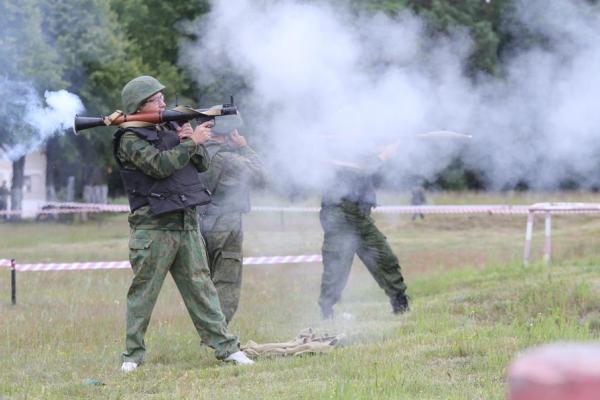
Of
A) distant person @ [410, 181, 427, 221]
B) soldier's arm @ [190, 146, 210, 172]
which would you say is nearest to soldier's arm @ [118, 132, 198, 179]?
soldier's arm @ [190, 146, 210, 172]

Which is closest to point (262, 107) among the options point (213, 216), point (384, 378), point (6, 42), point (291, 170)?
point (291, 170)

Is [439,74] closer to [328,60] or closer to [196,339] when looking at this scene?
[328,60]

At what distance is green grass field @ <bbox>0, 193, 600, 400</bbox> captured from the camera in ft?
20.7

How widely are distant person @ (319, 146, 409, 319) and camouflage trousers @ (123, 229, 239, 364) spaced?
3014 mm

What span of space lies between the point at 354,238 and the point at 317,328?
1.29m

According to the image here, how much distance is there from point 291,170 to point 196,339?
2794 mm

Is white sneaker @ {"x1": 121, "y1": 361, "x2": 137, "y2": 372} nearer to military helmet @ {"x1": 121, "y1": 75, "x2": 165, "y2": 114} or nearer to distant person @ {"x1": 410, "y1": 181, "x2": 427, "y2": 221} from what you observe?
military helmet @ {"x1": 121, "y1": 75, "x2": 165, "y2": 114}

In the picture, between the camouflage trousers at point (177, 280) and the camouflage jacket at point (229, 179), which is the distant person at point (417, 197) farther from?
the camouflage trousers at point (177, 280)

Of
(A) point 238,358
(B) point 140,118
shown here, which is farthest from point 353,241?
(B) point 140,118

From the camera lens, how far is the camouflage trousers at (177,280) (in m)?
7.12

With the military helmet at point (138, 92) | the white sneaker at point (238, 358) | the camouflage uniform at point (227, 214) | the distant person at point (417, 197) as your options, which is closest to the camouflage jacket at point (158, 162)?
the military helmet at point (138, 92)

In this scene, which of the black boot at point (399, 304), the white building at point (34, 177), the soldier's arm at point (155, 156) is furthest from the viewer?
the white building at point (34, 177)

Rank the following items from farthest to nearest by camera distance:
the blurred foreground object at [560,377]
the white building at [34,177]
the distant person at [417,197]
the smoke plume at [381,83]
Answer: the white building at [34,177] → the distant person at [417,197] → the smoke plume at [381,83] → the blurred foreground object at [560,377]

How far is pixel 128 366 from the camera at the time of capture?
23.5ft
